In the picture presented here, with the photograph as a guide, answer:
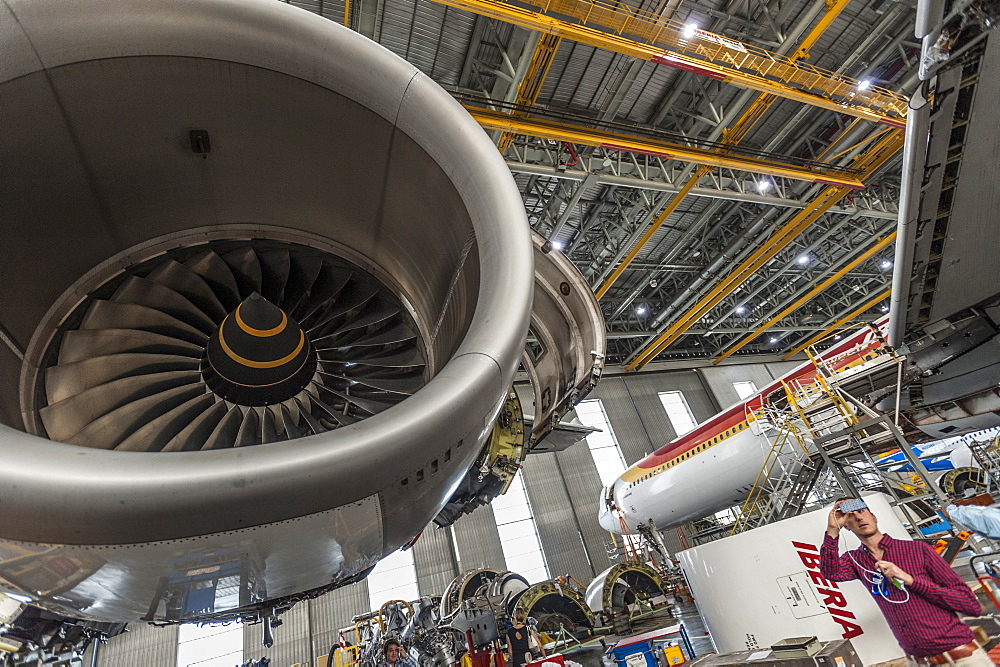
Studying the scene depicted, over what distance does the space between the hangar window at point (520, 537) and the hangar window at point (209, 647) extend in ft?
25.2

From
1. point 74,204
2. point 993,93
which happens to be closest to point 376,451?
point 74,204

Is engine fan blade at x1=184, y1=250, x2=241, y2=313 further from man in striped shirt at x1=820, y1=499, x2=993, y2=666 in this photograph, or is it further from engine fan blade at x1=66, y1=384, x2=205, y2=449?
man in striped shirt at x1=820, y1=499, x2=993, y2=666

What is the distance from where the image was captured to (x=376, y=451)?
146 cm

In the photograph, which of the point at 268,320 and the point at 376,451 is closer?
the point at 376,451

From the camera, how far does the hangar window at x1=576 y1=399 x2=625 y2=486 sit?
19828mm

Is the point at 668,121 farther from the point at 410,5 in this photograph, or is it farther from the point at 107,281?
the point at 107,281

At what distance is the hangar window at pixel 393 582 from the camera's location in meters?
14.0

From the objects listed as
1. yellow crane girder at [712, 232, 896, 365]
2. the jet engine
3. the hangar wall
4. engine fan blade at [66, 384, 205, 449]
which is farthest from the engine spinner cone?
yellow crane girder at [712, 232, 896, 365]

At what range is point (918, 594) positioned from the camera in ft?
8.77

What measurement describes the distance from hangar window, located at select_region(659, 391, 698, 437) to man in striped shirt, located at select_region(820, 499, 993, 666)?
2017 centimetres

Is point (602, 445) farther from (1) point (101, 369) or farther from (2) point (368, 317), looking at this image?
(1) point (101, 369)

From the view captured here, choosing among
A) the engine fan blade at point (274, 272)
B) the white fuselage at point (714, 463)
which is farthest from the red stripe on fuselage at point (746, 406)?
the engine fan blade at point (274, 272)

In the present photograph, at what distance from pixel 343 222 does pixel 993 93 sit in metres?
5.00

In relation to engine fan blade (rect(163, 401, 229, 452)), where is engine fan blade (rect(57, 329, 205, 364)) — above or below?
above
